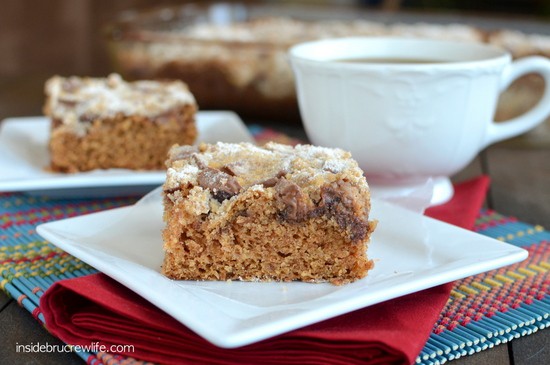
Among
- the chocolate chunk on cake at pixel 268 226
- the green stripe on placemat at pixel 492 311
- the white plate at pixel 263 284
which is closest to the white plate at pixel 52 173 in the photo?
the white plate at pixel 263 284

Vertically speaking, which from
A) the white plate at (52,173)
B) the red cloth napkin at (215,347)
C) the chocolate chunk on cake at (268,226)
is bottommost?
the white plate at (52,173)

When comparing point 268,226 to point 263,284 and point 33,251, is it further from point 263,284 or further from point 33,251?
point 33,251

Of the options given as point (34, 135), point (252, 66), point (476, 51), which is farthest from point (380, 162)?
point (34, 135)

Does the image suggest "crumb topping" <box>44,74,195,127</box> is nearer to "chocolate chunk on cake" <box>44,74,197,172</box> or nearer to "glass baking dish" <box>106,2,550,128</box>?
"chocolate chunk on cake" <box>44,74,197,172</box>

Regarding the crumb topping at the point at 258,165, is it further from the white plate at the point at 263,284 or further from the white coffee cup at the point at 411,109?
the white coffee cup at the point at 411,109

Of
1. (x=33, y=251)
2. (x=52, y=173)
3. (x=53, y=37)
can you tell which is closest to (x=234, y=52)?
(x=52, y=173)

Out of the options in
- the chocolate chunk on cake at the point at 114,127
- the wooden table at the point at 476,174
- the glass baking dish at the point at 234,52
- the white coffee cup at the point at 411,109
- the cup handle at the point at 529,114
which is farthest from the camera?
the glass baking dish at the point at 234,52
